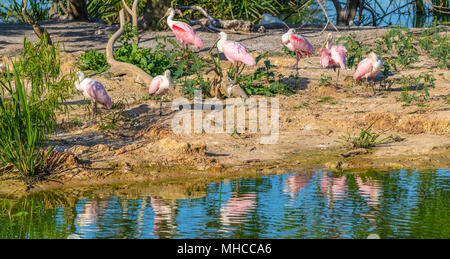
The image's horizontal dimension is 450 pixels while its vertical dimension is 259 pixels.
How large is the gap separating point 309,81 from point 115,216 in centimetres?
638

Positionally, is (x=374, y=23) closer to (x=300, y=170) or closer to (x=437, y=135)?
(x=437, y=135)

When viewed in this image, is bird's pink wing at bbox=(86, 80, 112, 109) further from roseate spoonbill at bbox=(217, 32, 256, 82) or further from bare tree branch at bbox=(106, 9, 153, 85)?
roseate spoonbill at bbox=(217, 32, 256, 82)

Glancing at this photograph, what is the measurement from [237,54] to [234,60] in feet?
0.53

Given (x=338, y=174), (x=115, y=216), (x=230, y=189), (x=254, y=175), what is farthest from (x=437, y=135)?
(x=115, y=216)

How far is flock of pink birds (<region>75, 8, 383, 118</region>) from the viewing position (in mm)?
9953

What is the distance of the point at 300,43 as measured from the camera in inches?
470

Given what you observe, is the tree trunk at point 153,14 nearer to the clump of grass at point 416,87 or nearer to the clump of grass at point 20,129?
the clump of grass at point 416,87

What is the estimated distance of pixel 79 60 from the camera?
12742mm

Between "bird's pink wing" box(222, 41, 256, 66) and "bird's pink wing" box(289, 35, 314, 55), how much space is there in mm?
1159

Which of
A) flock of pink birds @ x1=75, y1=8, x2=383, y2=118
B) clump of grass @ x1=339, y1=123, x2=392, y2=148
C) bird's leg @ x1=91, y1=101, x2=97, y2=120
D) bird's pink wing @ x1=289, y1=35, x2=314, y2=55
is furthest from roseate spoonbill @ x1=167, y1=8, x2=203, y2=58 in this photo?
clump of grass @ x1=339, y1=123, x2=392, y2=148

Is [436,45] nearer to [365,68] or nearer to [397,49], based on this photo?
[397,49]

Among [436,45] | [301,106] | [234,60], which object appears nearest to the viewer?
[301,106]

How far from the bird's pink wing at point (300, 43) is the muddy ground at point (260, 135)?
50cm

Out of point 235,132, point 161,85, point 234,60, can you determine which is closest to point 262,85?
point 234,60
